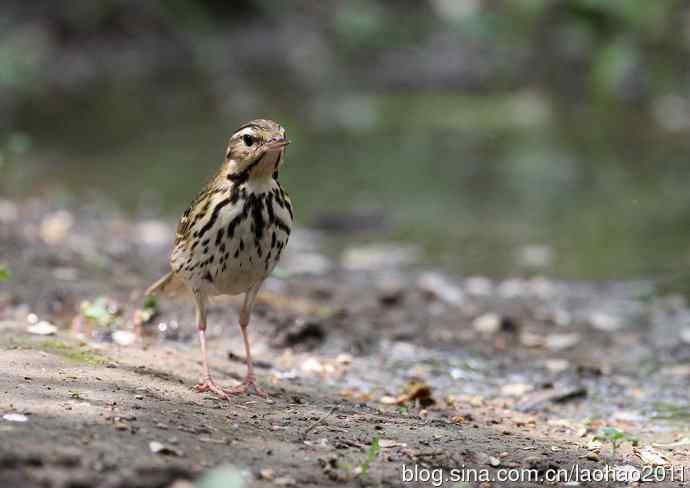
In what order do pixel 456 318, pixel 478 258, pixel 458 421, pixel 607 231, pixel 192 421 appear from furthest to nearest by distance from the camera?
pixel 607 231 < pixel 478 258 < pixel 456 318 < pixel 458 421 < pixel 192 421

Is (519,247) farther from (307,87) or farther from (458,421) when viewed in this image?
(307,87)

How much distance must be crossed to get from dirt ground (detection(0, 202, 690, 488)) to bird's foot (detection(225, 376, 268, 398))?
0.08m

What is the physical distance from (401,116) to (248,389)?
50.0ft

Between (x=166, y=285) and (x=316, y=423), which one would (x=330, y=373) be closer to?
(x=166, y=285)

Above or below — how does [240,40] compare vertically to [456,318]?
above

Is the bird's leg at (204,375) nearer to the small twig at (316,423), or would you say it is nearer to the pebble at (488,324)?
the small twig at (316,423)

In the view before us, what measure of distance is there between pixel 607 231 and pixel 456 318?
4101 mm

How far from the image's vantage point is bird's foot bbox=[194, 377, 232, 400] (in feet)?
17.4

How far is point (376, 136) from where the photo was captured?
18.3 m

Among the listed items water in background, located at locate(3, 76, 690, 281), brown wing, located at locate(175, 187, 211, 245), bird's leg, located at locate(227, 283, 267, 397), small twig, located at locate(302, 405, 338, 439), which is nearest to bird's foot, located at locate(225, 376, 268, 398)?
bird's leg, located at locate(227, 283, 267, 397)

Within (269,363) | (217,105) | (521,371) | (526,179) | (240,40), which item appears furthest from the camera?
(240,40)

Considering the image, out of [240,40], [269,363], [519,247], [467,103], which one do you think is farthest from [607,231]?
[240,40]

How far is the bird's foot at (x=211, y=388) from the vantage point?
529 cm

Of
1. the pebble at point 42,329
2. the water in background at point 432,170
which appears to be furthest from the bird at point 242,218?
the water in background at point 432,170
